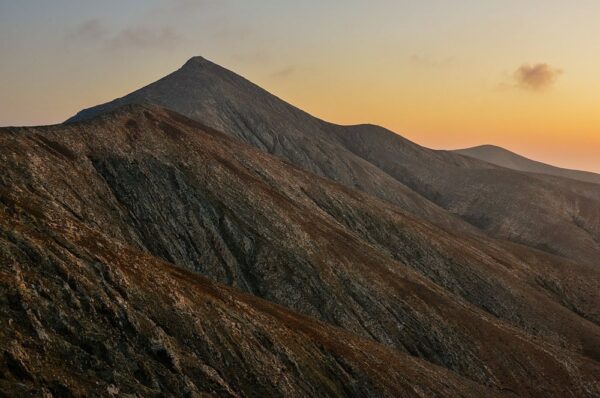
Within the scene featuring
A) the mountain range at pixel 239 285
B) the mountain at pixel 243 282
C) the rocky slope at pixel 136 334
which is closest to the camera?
the rocky slope at pixel 136 334

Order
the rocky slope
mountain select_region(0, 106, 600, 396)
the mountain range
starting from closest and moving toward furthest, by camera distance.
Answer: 1. the rocky slope
2. the mountain range
3. mountain select_region(0, 106, 600, 396)

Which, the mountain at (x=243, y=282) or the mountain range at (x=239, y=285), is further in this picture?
the mountain at (x=243, y=282)

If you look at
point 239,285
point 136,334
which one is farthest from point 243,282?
point 136,334

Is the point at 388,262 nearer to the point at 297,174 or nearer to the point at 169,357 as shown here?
the point at 297,174

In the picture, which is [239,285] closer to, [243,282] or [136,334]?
[243,282]

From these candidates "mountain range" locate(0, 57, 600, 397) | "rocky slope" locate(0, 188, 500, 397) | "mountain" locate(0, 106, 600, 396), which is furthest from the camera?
"mountain" locate(0, 106, 600, 396)
